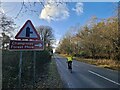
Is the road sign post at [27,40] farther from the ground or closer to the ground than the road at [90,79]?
farther from the ground

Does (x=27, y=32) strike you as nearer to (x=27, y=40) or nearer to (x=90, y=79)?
(x=27, y=40)

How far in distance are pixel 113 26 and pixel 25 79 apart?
25.2m

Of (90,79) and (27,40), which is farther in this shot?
(90,79)

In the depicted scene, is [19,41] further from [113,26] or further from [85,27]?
[85,27]

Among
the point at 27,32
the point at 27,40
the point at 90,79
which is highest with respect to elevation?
the point at 27,32

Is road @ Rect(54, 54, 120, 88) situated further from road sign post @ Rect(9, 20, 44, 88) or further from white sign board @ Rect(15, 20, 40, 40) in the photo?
white sign board @ Rect(15, 20, 40, 40)

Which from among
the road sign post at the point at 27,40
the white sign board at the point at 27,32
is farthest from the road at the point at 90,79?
the white sign board at the point at 27,32

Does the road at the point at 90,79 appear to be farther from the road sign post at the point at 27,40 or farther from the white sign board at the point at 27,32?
the white sign board at the point at 27,32

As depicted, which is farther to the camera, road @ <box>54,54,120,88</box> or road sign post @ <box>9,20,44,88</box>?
road @ <box>54,54,120,88</box>

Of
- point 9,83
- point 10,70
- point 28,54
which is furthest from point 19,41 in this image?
point 28,54

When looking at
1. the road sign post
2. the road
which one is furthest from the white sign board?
the road

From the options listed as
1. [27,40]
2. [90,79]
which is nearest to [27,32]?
[27,40]

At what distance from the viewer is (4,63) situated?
11719 mm

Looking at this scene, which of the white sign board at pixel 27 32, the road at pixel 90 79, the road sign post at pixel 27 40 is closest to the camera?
the road sign post at pixel 27 40
